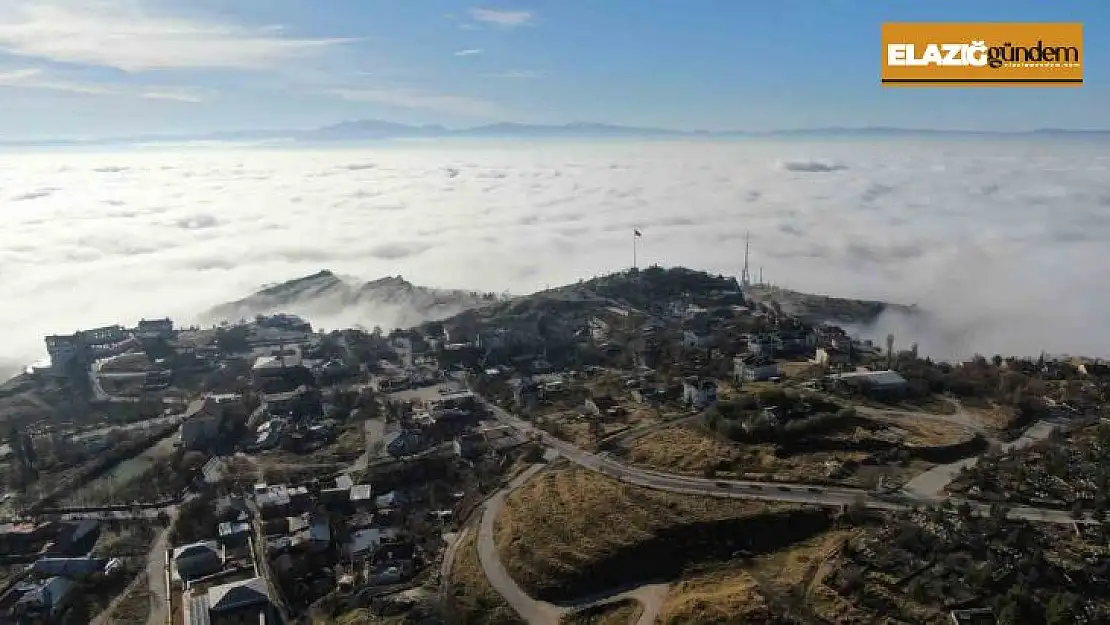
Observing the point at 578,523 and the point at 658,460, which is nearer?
the point at 578,523

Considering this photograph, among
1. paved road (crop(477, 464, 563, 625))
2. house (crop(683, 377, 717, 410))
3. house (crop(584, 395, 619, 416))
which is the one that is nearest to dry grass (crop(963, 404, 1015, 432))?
house (crop(683, 377, 717, 410))

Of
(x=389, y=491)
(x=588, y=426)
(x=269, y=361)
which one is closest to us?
(x=389, y=491)

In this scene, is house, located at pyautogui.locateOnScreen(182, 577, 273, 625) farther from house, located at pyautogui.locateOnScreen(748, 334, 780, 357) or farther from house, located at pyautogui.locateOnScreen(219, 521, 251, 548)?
house, located at pyautogui.locateOnScreen(748, 334, 780, 357)

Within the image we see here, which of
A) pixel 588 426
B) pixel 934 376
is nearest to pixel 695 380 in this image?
pixel 588 426

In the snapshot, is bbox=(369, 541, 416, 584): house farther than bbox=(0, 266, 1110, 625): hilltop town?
Yes

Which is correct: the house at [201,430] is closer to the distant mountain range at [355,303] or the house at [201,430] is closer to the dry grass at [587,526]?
the dry grass at [587,526]

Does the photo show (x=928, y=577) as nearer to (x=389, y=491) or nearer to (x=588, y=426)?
(x=588, y=426)
